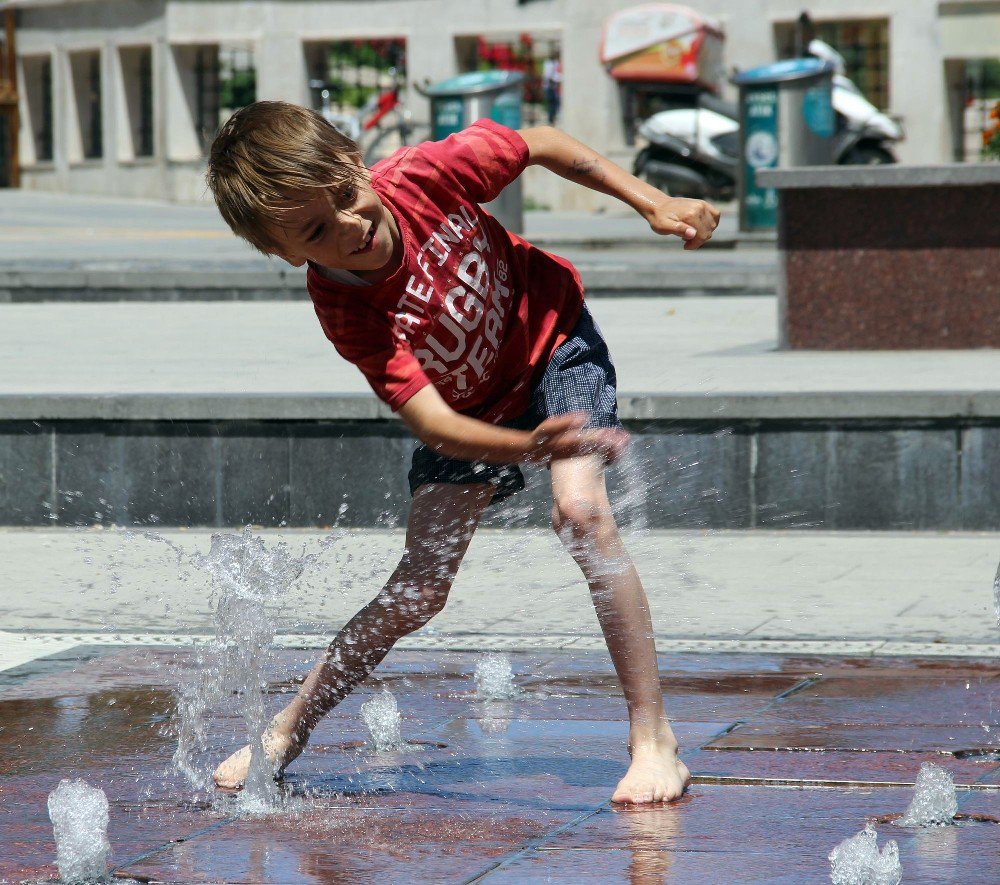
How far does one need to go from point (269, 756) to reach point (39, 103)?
31670 mm

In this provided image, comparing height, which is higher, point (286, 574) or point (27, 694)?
point (286, 574)

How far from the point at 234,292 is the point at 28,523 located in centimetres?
633

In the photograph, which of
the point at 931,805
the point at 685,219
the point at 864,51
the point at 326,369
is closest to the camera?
the point at 931,805

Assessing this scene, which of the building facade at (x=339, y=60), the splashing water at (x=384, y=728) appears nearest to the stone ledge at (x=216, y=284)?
the splashing water at (x=384, y=728)

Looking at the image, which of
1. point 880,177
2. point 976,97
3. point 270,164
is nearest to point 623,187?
point 270,164

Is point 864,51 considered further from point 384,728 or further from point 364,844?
point 364,844

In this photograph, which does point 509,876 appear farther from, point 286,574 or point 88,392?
point 88,392

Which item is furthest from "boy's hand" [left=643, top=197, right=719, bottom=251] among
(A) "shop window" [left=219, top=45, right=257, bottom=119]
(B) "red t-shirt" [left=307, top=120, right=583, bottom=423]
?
(A) "shop window" [left=219, top=45, right=257, bottom=119]

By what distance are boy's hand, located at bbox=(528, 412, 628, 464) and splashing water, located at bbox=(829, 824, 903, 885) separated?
806 mm

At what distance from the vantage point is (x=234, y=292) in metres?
13.4

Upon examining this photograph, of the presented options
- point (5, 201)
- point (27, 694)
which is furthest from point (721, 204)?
point (27, 694)

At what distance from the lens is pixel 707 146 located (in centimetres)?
2355

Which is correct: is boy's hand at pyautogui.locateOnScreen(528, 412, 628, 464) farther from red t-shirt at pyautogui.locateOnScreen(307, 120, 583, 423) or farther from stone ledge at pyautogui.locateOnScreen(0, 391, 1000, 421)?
stone ledge at pyautogui.locateOnScreen(0, 391, 1000, 421)

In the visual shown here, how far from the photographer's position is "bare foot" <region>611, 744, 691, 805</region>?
361 centimetres
